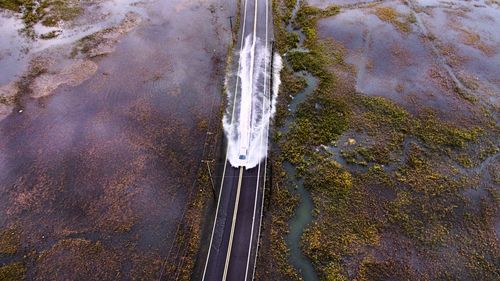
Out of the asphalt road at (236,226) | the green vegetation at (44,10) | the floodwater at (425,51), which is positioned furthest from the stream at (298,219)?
the green vegetation at (44,10)

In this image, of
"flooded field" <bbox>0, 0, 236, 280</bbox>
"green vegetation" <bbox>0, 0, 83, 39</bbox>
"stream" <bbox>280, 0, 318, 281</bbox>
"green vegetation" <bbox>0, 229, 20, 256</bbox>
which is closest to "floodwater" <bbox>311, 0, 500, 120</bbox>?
"stream" <bbox>280, 0, 318, 281</bbox>

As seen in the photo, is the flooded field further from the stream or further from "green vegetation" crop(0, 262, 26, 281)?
the stream

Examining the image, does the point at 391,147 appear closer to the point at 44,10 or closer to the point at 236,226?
the point at 236,226

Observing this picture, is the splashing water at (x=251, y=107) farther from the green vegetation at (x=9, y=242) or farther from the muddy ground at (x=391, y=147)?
the green vegetation at (x=9, y=242)

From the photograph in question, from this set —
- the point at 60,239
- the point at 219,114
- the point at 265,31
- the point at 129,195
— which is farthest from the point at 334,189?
the point at 265,31

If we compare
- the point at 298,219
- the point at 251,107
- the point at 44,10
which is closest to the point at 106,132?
the point at 251,107
